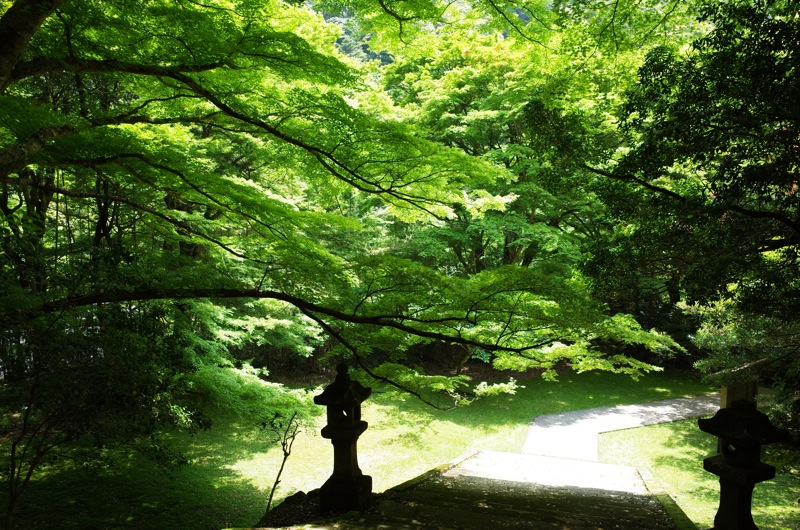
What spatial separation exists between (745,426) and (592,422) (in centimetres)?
810

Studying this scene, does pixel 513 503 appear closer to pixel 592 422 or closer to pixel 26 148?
pixel 26 148

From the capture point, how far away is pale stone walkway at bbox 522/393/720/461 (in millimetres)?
8739

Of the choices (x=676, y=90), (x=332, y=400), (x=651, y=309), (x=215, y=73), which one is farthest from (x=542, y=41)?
(x=651, y=309)

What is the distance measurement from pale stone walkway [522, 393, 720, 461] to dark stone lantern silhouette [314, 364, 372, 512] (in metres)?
5.69

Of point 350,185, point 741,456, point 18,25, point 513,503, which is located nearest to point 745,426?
point 741,456

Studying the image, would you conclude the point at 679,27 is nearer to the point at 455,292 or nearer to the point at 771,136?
the point at 771,136

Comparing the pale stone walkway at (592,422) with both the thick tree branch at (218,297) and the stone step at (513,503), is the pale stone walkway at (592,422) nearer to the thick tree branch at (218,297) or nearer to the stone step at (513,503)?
the stone step at (513,503)

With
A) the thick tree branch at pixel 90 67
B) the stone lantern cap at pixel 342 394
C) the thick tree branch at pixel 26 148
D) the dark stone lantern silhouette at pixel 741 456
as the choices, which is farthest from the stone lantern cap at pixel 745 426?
the thick tree branch at pixel 26 148

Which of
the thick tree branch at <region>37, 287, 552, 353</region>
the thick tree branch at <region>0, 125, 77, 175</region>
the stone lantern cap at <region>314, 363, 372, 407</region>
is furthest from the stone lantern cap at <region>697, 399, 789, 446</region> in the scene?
the thick tree branch at <region>0, 125, 77, 175</region>

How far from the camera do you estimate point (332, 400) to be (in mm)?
3676

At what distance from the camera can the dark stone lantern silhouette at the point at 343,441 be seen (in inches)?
145

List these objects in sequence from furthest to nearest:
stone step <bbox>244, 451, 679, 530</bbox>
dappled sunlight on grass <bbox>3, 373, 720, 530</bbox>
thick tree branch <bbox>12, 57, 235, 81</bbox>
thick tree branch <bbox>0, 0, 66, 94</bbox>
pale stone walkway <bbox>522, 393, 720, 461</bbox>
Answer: pale stone walkway <bbox>522, 393, 720, 461</bbox>, dappled sunlight on grass <bbox>3, 373, 720, 530</bbox>, stone step <bbox>244, 451, 679, 530</bbox>, thick tree branch <bbox>12, 57, 235, 81</bbox>, thick tree branch <bbox>0, 0, 66, 94</bbox>

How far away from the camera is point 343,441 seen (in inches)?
147

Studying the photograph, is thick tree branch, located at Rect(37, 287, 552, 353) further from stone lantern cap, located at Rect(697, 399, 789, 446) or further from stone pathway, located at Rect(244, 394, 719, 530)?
stone lantern cap, located at Rect(697, 399, 789, 446)
